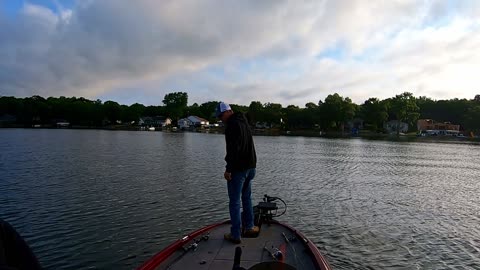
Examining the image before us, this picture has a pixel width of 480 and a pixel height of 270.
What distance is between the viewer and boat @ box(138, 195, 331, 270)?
605cm

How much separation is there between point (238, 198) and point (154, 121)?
186 m

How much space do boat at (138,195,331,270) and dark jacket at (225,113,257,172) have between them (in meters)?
1.56

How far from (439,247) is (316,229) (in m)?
4.29

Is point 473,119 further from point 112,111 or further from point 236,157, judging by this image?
point 112,111

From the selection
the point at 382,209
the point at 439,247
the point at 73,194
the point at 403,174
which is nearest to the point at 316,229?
the point at 439,247

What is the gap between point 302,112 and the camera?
155875 mm

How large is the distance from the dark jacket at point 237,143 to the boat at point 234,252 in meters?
1.56

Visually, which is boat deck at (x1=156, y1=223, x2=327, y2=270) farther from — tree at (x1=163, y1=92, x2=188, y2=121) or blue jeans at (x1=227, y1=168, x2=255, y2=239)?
tree at (x1=163, y1=92, x2=188, y2=121)

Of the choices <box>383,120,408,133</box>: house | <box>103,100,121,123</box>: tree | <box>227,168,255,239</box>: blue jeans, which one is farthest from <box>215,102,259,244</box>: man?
<box>103,100,121,123</box>: tree

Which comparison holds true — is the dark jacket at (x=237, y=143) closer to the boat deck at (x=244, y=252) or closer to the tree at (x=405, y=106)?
the boat deck at (x=244, y=252)

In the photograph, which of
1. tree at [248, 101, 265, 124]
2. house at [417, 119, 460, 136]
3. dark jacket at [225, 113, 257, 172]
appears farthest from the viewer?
tree at [248, 101, 265, 124]

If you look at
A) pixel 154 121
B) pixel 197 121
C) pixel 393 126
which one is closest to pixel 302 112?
pixel 393 126

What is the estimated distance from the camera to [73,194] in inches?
739

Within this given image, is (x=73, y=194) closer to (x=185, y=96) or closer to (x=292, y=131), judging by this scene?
(x=292, y=131)
